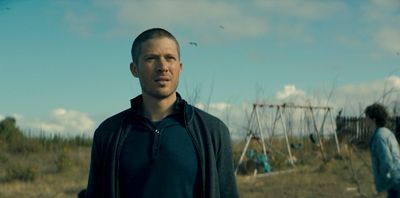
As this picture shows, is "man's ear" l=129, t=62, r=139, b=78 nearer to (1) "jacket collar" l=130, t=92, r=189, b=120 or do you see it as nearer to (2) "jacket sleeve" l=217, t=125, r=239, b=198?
(1) "jacket collar" l=130, t=92, r=189, b=120

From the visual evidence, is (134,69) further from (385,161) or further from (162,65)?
(385,161)

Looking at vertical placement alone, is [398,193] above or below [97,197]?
below

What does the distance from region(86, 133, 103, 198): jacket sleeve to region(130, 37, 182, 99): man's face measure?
268 millimetres

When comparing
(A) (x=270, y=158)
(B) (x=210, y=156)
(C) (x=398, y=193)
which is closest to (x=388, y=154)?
(C) (x=398, y=193)

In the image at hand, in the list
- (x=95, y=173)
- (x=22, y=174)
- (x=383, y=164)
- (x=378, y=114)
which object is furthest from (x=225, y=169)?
(x=22, y=174)

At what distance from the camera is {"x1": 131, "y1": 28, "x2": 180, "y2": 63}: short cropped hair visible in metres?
2.24

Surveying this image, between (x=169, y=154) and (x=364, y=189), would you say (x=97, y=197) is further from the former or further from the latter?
(x=364, y=189)

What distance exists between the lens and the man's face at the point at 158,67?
2.18 metres

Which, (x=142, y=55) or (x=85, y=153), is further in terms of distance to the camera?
(x=85, y=153)

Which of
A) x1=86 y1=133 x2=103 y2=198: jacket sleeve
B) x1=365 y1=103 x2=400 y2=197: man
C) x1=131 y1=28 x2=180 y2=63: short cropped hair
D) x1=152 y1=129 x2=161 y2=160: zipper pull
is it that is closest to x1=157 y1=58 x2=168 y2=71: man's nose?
x1=131 y1=28 x2=180 y2=63: short cropped hair

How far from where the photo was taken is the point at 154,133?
85.4 inches

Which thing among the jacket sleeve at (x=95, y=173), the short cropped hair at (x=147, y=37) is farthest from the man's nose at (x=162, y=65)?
the jacket sleeve at (x=95, y=173)

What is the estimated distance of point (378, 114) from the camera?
19.8 ft

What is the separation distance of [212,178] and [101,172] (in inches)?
16.4
